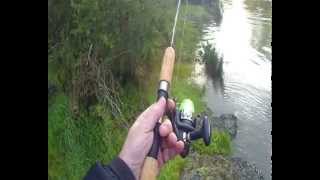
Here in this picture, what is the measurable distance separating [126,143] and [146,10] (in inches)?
22.3

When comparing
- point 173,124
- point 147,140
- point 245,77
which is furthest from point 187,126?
point 245,77

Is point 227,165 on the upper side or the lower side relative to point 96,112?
lower

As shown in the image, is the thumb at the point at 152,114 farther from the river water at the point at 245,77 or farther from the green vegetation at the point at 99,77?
the river water at the point at 245,77

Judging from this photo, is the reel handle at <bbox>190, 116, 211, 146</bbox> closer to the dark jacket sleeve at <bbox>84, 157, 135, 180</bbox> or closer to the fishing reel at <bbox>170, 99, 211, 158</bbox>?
the fishing reel at <bbox>170, 99, 211, 158</bbox>

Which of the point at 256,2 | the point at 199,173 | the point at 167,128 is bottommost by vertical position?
the point at 199,173

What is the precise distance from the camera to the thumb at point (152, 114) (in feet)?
8.85

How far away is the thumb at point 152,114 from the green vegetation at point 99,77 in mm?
32

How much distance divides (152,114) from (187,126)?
0.51ft

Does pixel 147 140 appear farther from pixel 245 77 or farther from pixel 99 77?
pixel 245 77

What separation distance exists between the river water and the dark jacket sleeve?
0.45 metres

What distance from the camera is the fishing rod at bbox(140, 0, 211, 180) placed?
2.68 metres
